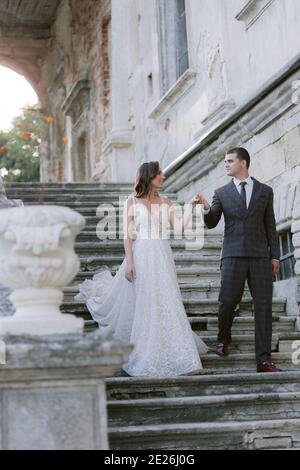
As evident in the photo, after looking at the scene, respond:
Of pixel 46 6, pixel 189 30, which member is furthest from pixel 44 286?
pixel 46 6

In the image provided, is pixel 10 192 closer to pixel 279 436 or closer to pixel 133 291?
pixel 133 291

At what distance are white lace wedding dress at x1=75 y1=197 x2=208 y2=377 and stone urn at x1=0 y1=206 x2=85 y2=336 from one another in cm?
164

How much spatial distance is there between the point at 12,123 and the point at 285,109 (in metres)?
25.5

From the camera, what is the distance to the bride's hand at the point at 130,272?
5.96 meters

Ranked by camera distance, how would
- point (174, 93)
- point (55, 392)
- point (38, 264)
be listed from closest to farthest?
point (55, 392)
point (38, 264)
point (174, 93)

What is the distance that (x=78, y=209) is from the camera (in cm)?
949

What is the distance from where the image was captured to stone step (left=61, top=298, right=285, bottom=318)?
6.70 m

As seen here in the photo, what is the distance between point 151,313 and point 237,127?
3703mm

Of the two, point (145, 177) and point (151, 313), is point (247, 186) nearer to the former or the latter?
point (145, 177)

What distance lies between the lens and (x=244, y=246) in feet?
19.5

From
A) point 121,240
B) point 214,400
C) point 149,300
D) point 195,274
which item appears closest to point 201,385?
point 214,400

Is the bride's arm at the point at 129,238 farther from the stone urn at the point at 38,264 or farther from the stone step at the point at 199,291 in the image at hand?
the stone urn at the point at 38,264

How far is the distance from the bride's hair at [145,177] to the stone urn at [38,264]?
2243 mm

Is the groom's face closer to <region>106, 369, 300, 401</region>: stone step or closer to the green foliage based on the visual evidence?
<region>106, 369, 300, 401</region>: stone step
